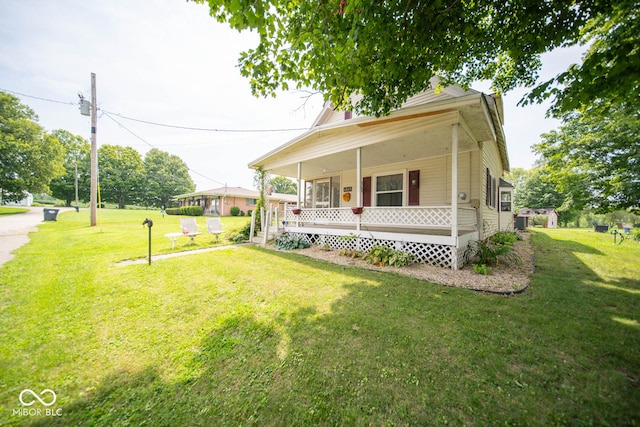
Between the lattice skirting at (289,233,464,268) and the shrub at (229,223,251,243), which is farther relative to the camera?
the shrub at (229,223,251,243)

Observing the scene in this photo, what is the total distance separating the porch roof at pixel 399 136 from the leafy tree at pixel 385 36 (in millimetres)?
1057

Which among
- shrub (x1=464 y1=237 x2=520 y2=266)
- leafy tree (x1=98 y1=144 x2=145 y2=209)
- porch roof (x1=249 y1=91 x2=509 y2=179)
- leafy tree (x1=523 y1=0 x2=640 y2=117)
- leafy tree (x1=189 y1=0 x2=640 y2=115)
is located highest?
leafy tree (x1=98 y1=144 x2=145 y2=209)

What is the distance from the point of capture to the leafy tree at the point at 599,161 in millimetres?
6863

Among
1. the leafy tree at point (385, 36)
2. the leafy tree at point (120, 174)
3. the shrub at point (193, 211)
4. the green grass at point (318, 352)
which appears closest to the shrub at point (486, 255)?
the green grass at point (318, 352)

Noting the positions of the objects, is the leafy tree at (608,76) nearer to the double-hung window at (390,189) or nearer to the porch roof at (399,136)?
the porch roof at (399,136)

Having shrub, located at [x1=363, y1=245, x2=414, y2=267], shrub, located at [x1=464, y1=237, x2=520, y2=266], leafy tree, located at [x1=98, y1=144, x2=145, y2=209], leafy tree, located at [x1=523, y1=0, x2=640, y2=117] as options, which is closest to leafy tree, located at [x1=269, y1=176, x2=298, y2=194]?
leafy tree, located at [x1=98, y1=144, x2=145, y2=209]

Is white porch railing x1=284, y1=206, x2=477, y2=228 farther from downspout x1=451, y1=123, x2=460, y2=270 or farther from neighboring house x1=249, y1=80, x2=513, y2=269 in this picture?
downspout x1=451, y1=123, x2=460, y2=270

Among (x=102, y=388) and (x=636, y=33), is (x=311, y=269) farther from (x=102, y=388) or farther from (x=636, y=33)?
(x=636, y=33)

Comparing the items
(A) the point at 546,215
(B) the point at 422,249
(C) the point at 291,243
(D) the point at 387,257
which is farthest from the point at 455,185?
(A) the point at 546,215

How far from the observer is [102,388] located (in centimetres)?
187

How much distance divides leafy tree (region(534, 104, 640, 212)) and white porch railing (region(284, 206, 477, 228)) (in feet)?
14.0

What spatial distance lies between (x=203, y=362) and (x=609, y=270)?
8.63 m

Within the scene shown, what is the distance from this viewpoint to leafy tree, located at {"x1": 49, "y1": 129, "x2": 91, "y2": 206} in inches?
1459

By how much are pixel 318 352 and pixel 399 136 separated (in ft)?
19.2
